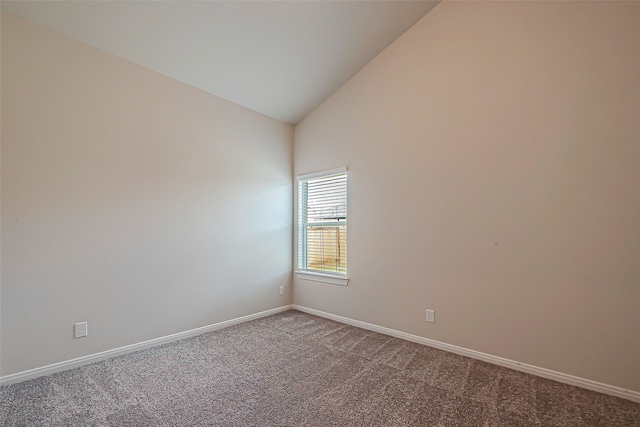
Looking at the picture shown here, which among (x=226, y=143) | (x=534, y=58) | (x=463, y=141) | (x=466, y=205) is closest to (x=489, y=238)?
(x=466, y=205)

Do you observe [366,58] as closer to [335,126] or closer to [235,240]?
[335,126]

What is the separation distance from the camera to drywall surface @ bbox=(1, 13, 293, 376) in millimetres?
2352

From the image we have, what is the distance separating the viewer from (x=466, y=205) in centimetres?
279

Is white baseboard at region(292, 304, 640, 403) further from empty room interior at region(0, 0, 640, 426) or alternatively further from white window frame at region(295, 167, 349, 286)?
white window frame at region(295, 167, 349, 286)

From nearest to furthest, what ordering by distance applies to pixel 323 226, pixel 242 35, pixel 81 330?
1. pixel 81 330
2. pixel 242 35
3. pixel 323 226

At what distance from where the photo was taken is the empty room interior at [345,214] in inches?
82.7

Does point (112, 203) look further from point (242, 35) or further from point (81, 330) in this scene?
point (242, 35)

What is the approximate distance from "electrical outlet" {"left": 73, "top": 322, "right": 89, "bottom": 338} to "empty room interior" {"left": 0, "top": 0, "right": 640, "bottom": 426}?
0.03 meters

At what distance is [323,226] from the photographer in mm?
4156

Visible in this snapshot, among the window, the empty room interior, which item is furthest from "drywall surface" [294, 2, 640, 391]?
the window

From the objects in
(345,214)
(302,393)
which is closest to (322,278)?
(345,214)

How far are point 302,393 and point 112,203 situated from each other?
7.80 ft

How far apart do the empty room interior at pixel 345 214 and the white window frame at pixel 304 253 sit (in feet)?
0.20

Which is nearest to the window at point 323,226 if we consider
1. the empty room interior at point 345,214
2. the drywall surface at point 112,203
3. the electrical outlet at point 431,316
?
the empty room interior at point 345,214
